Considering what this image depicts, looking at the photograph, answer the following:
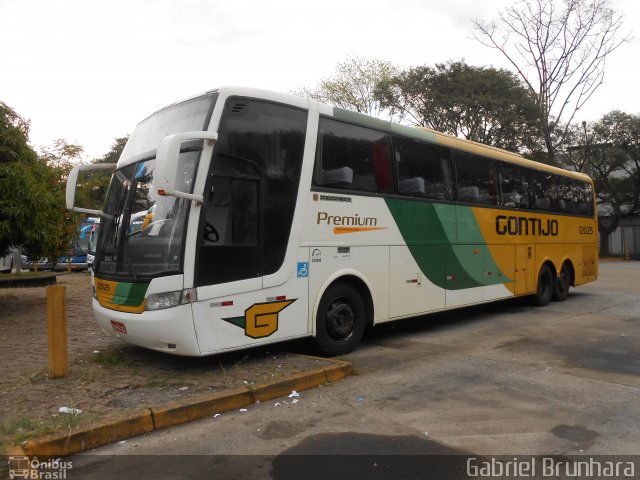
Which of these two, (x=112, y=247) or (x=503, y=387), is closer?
(x=503, y=387)

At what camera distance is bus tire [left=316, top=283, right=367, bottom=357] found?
6707 millimetres

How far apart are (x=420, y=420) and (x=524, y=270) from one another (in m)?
7.50

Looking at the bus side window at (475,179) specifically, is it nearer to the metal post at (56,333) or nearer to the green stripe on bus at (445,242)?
the green stripe on bus at (445,242)

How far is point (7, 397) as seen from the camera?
4.99 metres

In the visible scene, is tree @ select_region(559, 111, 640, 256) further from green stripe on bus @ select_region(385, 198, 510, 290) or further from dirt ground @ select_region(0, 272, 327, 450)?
dirt ground @ select_region(0, 272, 327, 450)

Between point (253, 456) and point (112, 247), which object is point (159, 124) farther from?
point (253, 456)

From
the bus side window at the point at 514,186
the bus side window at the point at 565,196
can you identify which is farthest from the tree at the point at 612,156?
the bus side window at the point at 514,186

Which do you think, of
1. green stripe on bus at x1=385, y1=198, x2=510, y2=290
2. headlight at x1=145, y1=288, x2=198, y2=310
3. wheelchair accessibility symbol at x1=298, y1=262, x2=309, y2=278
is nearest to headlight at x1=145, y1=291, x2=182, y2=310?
headlight at x1=145, y1=288, x2=198, y2=310

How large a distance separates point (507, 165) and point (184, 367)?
7.91 metres

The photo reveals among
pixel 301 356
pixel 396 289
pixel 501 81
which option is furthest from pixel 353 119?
pixel 501 81

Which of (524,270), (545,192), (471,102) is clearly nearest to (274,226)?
(524,270)

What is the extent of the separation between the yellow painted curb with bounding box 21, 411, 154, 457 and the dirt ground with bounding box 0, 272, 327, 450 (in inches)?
5.8

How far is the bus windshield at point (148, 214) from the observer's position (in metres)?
5.39
